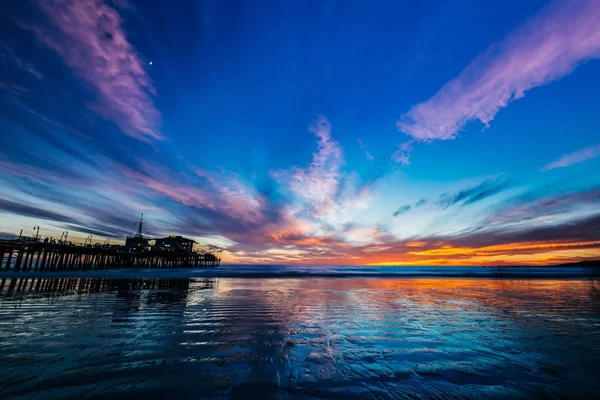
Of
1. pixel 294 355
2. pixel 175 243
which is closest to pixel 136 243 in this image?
pixel 175 243

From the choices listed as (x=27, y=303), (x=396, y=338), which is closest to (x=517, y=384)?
(x=396, y=338)

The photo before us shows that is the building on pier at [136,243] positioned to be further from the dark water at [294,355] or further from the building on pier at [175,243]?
the dark water at [294,355]

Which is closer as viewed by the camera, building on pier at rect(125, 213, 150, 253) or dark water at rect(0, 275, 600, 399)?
dark water at rect(0, 275, 600, 399)

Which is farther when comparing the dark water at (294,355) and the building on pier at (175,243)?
the building on pier at (175,243)

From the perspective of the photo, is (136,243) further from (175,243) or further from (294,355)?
(294,355)

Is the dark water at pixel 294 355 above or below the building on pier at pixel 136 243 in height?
below

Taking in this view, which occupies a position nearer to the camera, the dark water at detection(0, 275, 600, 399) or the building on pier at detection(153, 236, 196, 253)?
the dark water at detection(0, 275, 600, 399)

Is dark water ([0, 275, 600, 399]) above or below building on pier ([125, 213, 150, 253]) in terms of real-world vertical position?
below

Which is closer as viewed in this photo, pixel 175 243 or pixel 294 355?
pixel 294 355

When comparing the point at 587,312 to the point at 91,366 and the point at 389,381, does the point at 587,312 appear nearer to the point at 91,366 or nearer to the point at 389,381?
the point at 389,381

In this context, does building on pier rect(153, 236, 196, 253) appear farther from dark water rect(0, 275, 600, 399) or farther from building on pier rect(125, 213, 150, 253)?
dark water rect(0, 275, 600, 399)

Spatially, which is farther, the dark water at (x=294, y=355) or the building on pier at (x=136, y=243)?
the building on pier at (x=136, y=243)

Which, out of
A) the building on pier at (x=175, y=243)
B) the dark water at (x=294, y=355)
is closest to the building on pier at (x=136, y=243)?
the building on pier at (x=175, y=243)

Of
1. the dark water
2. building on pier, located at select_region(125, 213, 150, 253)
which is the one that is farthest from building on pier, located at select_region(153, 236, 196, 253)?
the dark water
